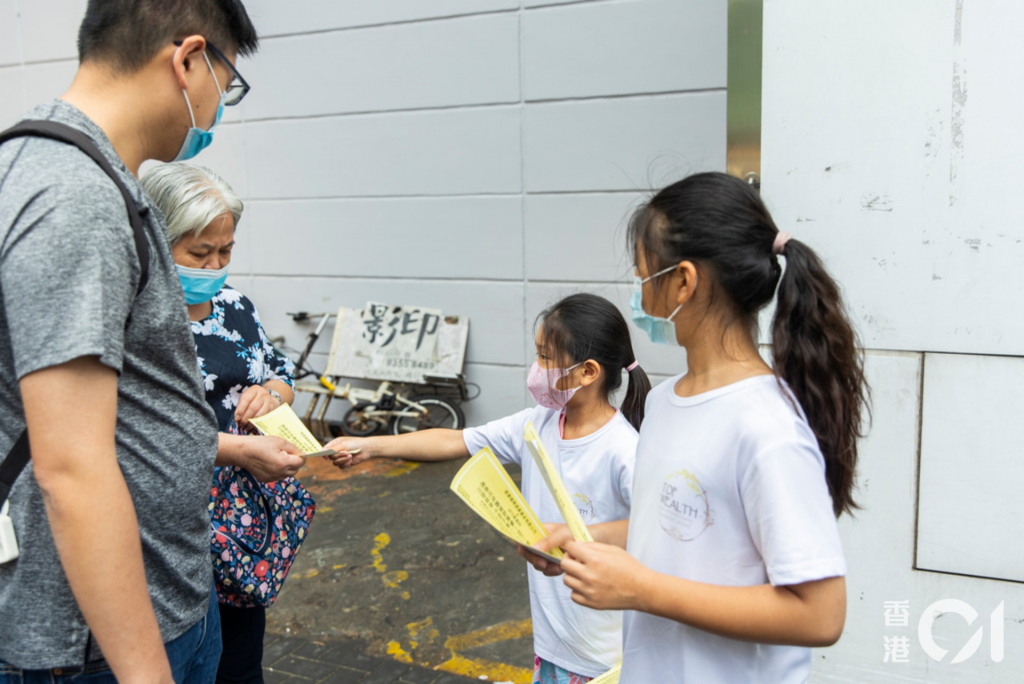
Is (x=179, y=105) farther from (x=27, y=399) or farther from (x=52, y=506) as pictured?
(x=52, y=506)

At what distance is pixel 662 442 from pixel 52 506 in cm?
94

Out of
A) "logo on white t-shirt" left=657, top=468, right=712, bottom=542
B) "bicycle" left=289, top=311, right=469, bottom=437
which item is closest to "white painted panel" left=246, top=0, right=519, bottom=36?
"bicycle" left=289, top=311, right=469, bottom=437

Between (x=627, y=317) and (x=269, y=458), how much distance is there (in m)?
3.43

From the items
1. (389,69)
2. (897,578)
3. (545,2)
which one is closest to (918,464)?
(897,578)

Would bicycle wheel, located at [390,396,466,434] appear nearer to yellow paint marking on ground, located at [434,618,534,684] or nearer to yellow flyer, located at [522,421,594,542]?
yellow paint marking on ground, located at [434,618,534,684]

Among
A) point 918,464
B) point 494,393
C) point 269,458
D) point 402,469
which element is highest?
point 269,458

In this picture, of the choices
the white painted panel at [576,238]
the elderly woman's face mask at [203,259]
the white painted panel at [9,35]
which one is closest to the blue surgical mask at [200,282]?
the elderly woman's face mask at [203,259]

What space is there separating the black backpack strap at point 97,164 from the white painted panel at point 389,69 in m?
4.25

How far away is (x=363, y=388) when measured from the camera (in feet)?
19.4

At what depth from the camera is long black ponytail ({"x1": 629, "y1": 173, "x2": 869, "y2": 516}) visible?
1334 mm

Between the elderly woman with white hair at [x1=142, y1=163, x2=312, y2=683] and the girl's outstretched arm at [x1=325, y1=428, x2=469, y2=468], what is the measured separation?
19 centimetres

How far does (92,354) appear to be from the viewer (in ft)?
3.46

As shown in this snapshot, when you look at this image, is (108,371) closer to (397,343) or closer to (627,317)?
(627,317)

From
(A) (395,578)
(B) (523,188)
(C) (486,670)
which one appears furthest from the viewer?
(B) (523,188)
